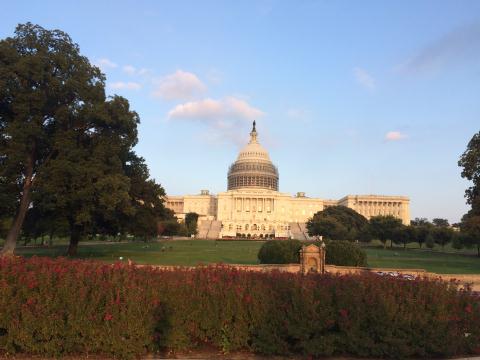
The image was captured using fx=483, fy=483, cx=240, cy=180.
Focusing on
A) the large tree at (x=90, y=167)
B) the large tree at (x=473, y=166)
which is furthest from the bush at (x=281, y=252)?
the large tree at (x=473, y=166)

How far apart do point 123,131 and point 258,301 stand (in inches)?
1207

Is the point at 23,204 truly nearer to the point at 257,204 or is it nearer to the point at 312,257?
the point at 312,257

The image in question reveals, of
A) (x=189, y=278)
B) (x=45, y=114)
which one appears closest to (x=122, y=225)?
(x=45, y=114)

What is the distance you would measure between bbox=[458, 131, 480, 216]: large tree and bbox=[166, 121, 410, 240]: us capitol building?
90.4 m

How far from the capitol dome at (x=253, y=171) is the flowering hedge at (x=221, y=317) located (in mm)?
164837

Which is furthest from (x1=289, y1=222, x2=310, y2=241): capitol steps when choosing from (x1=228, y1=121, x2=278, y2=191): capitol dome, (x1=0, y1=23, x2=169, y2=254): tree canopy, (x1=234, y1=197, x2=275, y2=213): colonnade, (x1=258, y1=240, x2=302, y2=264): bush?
(x1=0, y1=23, x2=169, y2=254): tree canopy

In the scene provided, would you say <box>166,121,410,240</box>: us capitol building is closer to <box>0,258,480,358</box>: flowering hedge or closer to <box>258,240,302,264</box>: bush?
<box>258,240,302,264</box>: bush

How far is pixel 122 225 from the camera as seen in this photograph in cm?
4212

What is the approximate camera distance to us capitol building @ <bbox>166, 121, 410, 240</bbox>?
15300cm

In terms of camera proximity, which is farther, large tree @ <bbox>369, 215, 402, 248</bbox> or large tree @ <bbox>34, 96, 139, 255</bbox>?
large tree @ <bbox>369, 215, 402, 248</bbox>

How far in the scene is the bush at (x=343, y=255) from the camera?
33750 mm

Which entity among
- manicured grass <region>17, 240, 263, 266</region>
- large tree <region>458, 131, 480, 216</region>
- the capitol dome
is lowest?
manicured grass <region>17, 240, 263, 266</region>

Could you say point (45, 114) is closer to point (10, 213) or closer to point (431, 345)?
point (10, 213)

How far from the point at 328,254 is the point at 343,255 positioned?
104cm
